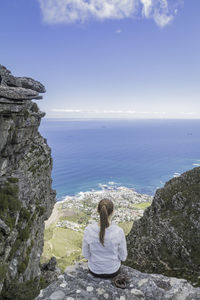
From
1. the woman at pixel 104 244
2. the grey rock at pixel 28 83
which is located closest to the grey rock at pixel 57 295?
the woman at pixel 104 244

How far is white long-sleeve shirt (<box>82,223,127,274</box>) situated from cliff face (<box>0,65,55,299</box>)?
8297 mm

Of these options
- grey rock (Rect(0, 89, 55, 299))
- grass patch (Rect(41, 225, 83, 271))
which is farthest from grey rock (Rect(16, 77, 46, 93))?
grass patch (Rect(41, 225, 83, 271))

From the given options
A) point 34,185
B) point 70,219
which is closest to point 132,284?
point 34,185

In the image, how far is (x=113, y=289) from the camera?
6.70 m

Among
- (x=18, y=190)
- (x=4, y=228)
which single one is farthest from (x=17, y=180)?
(x=4, y=228)

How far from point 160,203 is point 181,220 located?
19.8 feet

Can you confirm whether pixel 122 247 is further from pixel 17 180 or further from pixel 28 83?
pixel 28 83

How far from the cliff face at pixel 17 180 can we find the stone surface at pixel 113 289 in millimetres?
7071

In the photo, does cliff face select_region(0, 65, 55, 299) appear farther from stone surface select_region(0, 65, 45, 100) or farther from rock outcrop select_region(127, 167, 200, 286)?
rock outcrop select_region(127, 167, 200, 286)

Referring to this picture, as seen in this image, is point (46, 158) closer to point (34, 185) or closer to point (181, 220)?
point (34, 185)

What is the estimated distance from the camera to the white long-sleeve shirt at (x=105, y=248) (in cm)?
660

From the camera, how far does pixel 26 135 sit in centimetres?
2352

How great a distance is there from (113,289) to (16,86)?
2433 centimetres

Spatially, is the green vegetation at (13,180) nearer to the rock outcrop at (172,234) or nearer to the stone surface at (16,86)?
the stone surface at (16,86)
